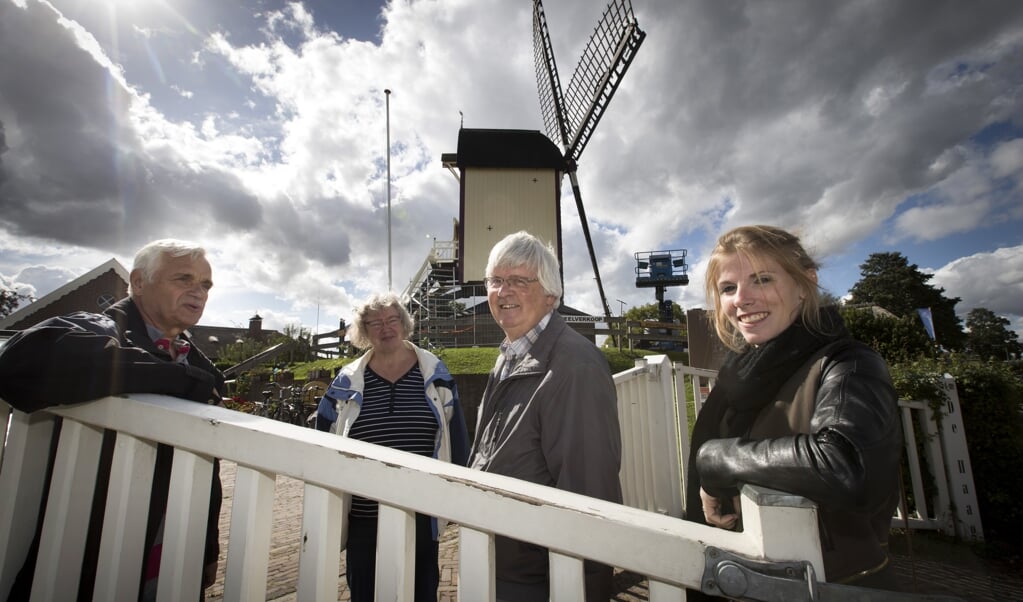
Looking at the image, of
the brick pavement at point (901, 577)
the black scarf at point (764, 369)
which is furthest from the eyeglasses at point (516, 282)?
the brick pavement at point (901, 577)

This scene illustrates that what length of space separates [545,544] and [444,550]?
3.19 metres

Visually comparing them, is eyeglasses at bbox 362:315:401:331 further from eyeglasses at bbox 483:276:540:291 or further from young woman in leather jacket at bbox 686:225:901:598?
young woman in leather jacket at bbox 686:225:901:598

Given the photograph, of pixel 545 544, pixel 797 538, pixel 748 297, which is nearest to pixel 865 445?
pixel 797 538

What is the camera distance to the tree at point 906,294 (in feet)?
119

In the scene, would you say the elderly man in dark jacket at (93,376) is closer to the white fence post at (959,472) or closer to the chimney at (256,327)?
the white fence post at (959,472)

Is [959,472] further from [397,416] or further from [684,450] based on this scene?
[397,416]

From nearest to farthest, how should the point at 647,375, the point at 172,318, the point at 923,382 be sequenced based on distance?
the point at 172,318 < the point at 647,375 < the point at 923,382

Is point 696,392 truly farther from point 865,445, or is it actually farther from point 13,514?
point 13,514

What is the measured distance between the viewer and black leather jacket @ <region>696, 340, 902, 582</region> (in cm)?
80

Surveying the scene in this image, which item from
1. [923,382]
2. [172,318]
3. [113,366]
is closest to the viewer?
[113,366]

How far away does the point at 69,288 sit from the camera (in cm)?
1131

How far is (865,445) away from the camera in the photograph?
83cm

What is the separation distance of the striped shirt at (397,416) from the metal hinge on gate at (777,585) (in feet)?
6.60

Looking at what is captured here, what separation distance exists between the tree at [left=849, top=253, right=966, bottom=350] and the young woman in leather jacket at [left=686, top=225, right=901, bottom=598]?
44906 mm
